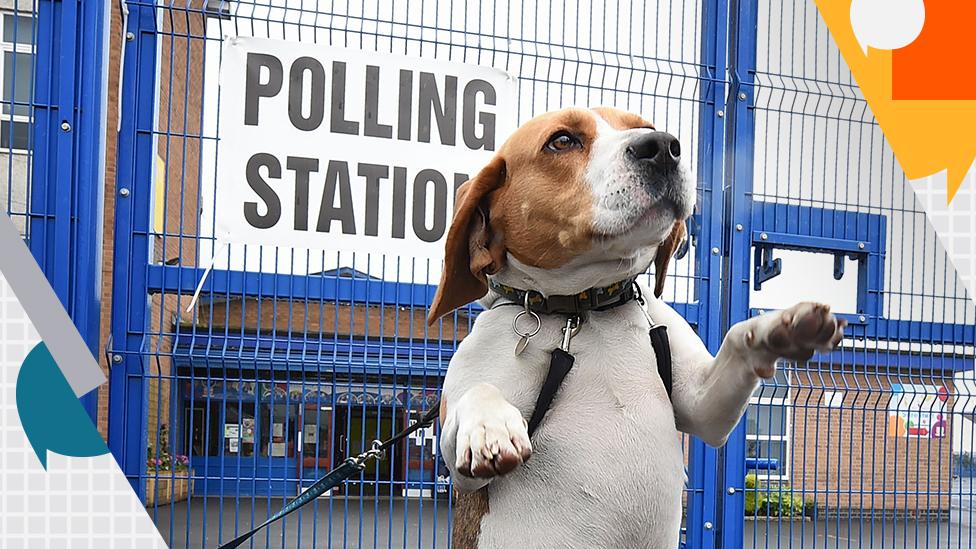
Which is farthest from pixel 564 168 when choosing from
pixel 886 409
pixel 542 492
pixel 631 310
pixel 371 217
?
pixel 886 409

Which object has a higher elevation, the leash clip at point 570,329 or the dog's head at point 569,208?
the dog's head at point 569,208

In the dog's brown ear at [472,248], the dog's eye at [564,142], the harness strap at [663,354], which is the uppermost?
the dog's eye at [564,142]

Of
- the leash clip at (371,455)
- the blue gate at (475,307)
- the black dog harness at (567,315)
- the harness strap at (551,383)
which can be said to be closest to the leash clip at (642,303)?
the black dog harness at (567,315)

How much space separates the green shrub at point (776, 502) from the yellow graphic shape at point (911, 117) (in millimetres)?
1429

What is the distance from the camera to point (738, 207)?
11.1 feet

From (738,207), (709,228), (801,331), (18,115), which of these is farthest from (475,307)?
(801,331)

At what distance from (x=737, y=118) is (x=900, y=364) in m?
1.23

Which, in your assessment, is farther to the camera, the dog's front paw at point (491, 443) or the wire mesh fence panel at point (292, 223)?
the wire mesh fence panel at point (292, 223)

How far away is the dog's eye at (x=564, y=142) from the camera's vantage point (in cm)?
173

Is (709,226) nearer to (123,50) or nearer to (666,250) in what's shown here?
(666,250)

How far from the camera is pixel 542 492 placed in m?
1.64

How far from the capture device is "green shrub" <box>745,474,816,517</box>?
346 centimetres

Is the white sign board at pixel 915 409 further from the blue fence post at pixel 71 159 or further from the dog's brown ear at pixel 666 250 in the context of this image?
the blue fence post at pixel 71 159

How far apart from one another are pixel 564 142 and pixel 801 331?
0.65 meters
